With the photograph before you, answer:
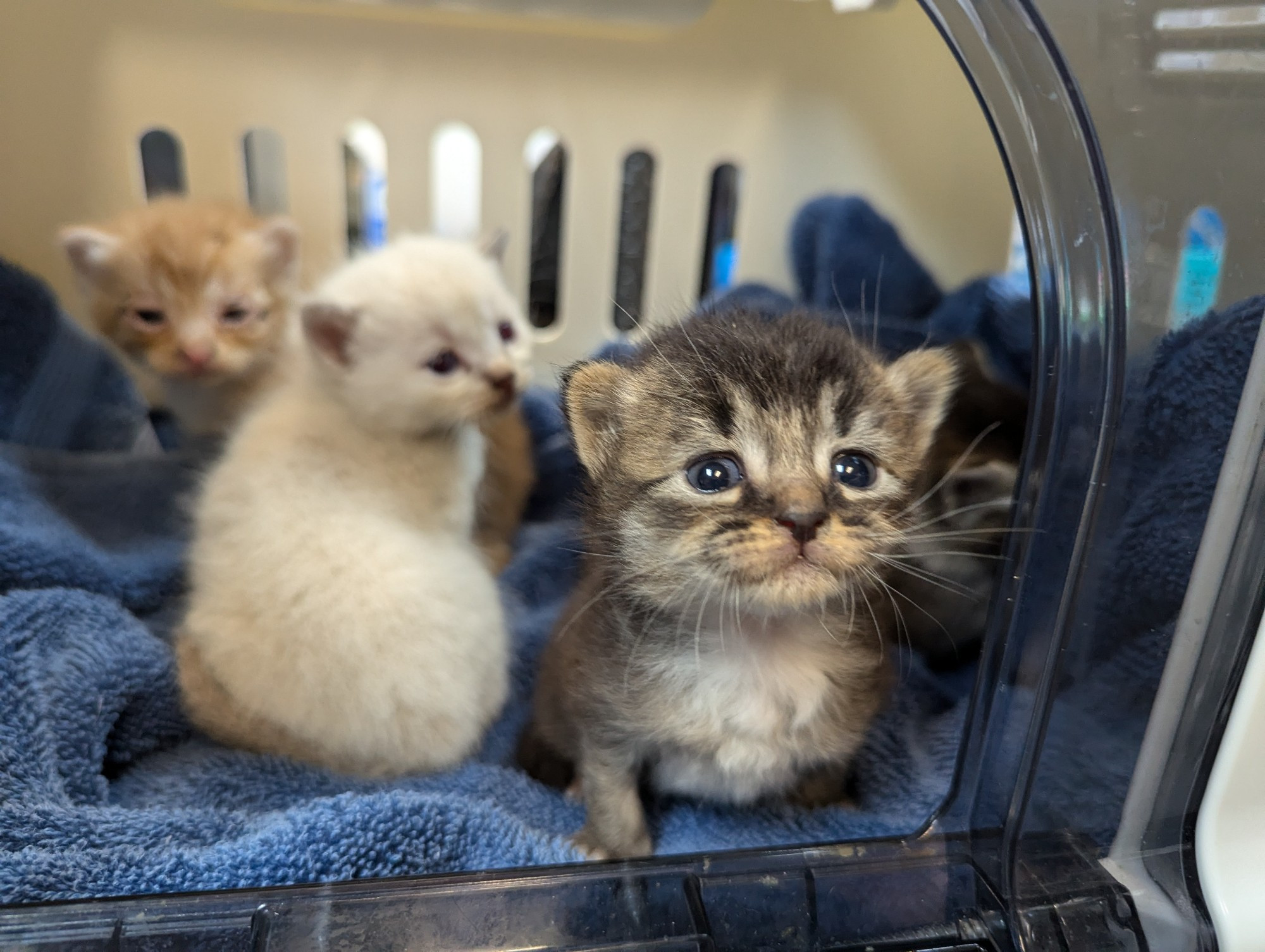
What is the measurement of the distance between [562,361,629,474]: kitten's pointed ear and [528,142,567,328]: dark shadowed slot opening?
1.02 metres

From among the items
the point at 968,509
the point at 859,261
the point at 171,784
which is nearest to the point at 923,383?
the point at 968,509

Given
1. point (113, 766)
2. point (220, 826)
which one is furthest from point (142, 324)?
point (220, 826)

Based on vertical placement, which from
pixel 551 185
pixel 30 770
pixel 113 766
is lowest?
pixel 113 766

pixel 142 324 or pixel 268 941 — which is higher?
pixel 142 324

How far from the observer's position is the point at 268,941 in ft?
2.60

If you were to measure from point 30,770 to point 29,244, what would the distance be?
102 centimetres

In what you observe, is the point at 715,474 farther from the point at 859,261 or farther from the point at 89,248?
the point at 89,248

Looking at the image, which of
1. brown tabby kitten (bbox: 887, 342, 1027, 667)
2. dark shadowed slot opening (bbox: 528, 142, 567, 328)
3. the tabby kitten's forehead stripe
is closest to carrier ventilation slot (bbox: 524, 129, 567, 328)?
dark shadowed slot opening (bbox: 528, 142, 567, 328)

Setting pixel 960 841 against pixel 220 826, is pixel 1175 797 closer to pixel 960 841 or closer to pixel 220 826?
pixel 960 841

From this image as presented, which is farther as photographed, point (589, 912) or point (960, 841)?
point (960, 841)

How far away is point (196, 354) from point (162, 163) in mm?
635

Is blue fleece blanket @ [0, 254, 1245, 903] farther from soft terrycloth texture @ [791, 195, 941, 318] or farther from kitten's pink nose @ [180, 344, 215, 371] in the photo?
soft terrycloth texture @ [791, 195, 941, 318]

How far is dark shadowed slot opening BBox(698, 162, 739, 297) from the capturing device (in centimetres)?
200

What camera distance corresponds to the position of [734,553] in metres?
0.79
